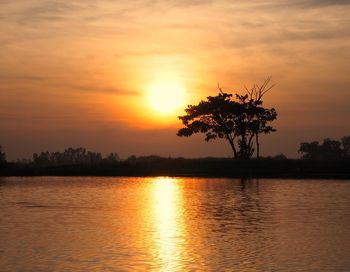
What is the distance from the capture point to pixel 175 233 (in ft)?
92.0

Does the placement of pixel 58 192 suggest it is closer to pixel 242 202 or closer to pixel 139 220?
pixel 242 202

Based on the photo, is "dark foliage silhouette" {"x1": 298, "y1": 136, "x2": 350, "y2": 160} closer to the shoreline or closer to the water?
the shoreline

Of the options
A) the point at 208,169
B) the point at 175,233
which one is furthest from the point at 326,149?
the point at 175,233

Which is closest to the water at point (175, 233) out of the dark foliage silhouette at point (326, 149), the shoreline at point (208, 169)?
the shoreline at point (208, 169)

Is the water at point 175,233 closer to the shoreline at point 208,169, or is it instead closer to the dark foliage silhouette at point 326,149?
the shoreline at point 208,169

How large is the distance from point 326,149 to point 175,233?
144673mm

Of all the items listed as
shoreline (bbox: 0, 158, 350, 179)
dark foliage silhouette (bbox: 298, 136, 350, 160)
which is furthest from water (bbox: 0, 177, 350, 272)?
dark foliage silhouette (bbox: 298, 136, 350, 160)

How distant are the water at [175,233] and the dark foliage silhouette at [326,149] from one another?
11514 centimetres

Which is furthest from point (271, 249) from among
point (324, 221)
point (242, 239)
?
point (324, 221)

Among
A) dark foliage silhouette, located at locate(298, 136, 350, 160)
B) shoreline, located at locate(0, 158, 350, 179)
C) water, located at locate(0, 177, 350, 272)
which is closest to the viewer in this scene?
water, located at locate(0, 177, 350, 272)

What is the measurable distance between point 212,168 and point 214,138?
12859 mm

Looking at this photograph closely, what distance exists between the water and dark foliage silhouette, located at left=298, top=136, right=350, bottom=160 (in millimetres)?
115141

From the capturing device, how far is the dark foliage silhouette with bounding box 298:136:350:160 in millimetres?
160650

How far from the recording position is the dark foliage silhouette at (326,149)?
160650mm
